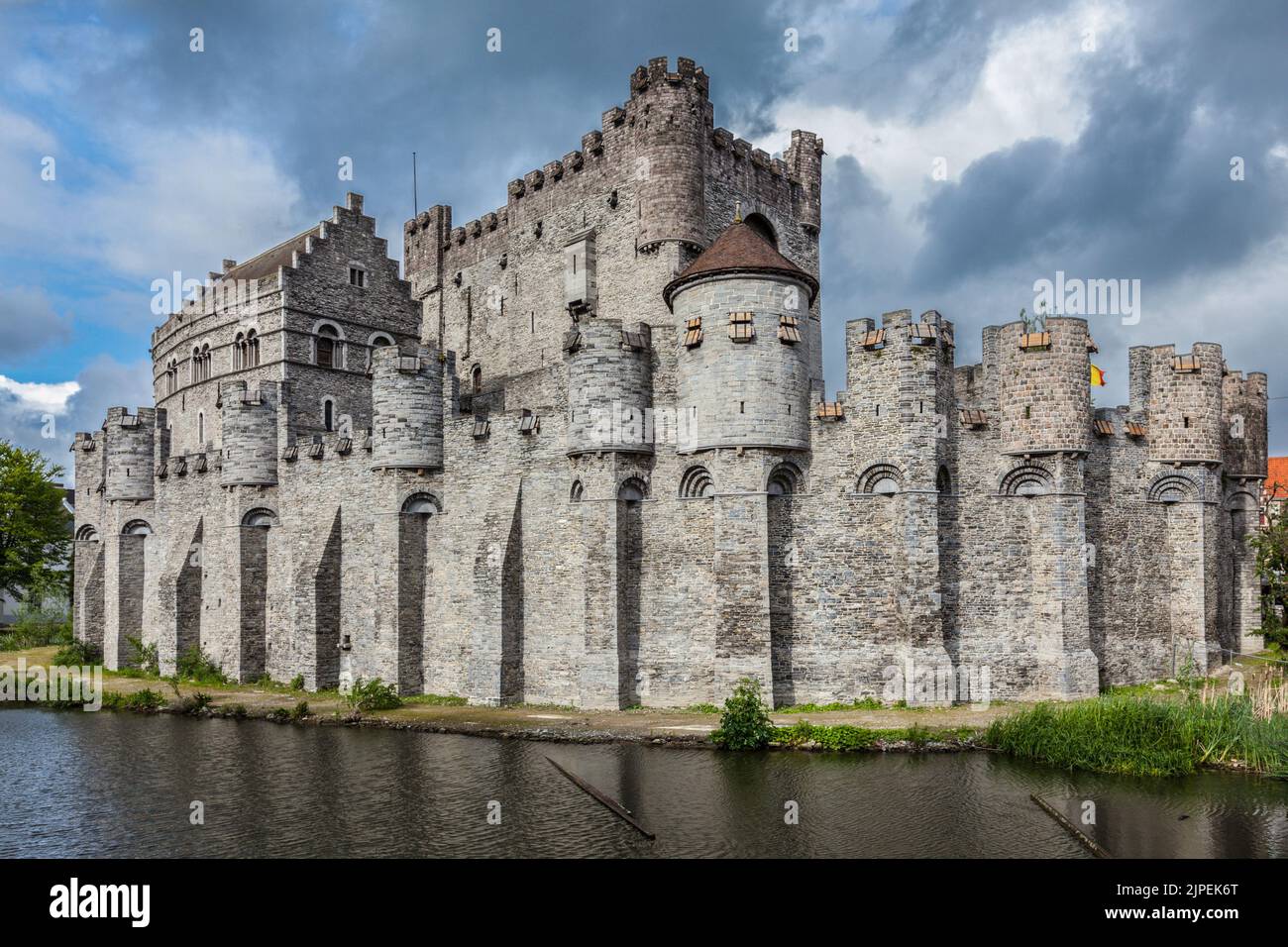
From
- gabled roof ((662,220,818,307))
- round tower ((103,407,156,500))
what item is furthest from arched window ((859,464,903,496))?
round tower ((103,407,156,500))

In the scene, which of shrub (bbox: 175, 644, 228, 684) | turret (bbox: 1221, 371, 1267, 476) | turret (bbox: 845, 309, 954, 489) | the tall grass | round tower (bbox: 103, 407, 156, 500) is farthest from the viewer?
round tower (bbox: 103, 407, 156, 500)

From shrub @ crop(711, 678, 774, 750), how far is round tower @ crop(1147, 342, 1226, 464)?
14.4m

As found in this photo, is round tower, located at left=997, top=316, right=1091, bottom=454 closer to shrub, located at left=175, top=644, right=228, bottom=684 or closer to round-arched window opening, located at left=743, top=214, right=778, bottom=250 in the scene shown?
round-arched window opening, located at left=743, top=214, right=778, bottom=250

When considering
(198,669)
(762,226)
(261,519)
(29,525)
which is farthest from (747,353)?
(29,525)

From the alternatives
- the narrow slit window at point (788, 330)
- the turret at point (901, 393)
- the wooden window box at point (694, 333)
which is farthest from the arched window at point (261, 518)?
the turret at point (901, 393)

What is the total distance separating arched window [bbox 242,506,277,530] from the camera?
35.8 meters

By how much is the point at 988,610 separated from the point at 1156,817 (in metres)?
9.72

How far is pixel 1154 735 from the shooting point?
18797 millimetres

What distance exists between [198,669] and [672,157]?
83.0 ft

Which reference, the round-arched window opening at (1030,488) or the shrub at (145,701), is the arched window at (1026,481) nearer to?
the round-arched window opening at (1030,488)

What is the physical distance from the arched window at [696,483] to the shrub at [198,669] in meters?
19.7

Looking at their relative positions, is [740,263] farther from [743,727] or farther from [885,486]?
[743,727]
